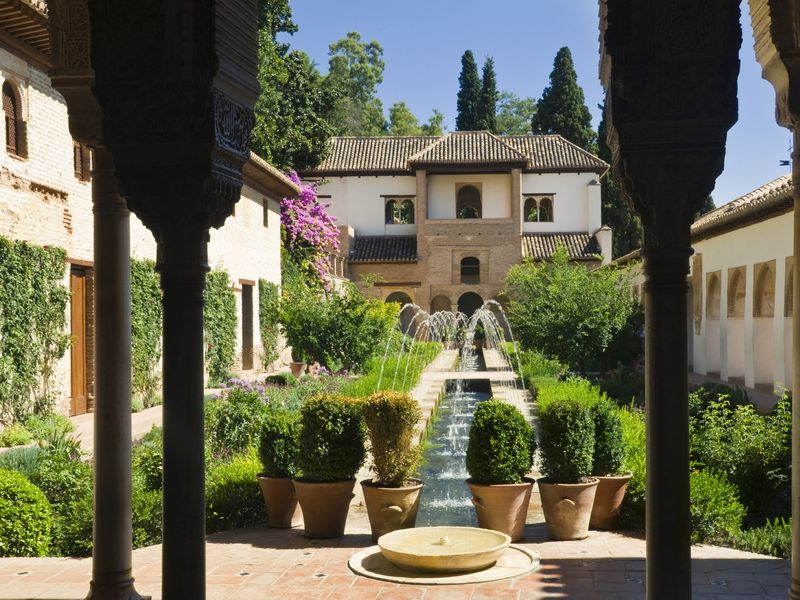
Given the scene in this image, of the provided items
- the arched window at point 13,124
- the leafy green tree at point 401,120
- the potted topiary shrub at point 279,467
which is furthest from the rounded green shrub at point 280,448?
the leafy green tree at point 401,120

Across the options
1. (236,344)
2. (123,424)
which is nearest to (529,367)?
(236,344)

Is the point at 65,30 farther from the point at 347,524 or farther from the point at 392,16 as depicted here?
the point at 392,16

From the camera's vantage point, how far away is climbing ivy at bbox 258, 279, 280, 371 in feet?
72.3

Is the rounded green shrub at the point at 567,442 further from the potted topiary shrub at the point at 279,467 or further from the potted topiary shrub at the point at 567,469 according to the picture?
the potted topiary shrub at the point at 279,467

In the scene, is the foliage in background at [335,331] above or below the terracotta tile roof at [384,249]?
below

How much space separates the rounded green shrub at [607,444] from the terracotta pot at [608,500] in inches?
3.5

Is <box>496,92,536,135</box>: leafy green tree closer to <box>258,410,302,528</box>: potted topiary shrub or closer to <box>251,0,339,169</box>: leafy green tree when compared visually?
<box>251,0,339,169</box>: leafy green tree

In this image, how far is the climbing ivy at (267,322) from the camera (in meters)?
22.0

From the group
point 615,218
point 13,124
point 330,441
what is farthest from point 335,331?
point 615,218

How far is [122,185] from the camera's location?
137 inches

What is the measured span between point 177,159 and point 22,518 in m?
Result: 3.91

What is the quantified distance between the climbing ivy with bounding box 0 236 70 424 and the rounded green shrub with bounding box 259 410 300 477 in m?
5.66

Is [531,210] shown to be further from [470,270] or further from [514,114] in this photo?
[514,114]

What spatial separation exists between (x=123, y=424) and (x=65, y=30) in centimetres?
192
